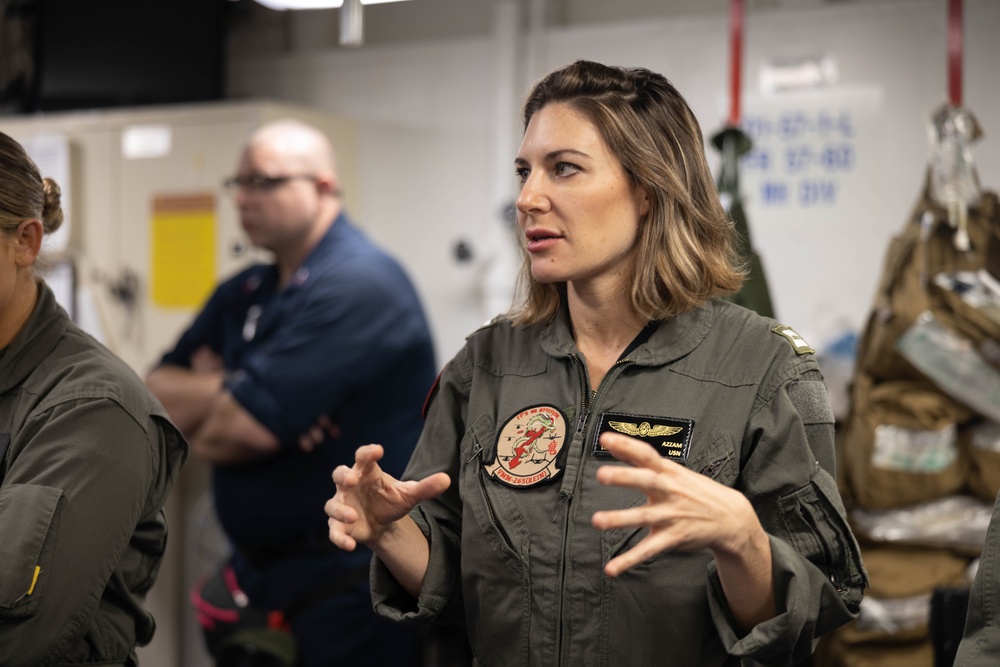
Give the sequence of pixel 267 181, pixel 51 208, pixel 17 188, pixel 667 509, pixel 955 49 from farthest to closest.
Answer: pixel 267 181, pixel 955 49, pixel 51 208, pixel 17 188, pixel 667 509

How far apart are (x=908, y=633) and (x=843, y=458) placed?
0.44 meters

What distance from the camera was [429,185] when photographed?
4.36 meters

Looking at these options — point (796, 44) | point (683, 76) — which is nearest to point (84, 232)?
point (683, 76)

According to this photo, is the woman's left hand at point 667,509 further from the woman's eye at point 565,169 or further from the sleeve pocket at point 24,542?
the sleeve pocket at point 24,542

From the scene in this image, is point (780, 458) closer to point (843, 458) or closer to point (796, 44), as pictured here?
point (843, 458)

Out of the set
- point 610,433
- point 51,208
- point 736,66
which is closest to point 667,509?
point 610,433

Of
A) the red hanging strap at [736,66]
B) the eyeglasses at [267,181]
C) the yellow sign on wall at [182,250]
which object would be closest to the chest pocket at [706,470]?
the red hanging strap at [736,66]

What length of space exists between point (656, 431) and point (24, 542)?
86 cm

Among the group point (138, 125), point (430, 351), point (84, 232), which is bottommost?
point (430, 351)

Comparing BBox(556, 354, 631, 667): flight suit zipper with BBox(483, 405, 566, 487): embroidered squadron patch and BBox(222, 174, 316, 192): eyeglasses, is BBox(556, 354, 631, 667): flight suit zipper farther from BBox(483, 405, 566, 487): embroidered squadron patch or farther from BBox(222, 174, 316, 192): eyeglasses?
BBox(222, 174, 316, 192): eyeglasses

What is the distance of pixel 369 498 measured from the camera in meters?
1.52

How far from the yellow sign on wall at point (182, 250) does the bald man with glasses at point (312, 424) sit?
3.70 feet

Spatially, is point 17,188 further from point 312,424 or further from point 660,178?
point 312,424

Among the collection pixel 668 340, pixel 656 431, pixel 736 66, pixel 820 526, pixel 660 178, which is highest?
pixel 736 66
